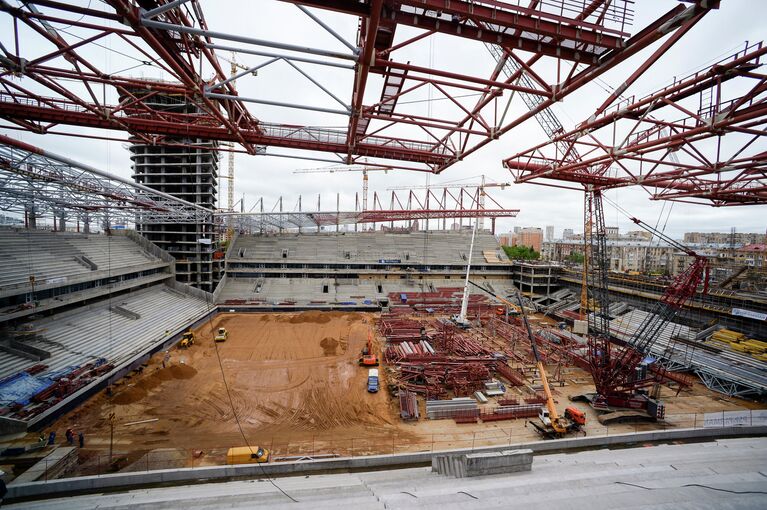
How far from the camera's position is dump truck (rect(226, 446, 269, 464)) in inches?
347

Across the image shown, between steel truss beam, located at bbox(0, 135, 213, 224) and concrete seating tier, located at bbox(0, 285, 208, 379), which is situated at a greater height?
steel truss beam, located at bbox(0, 135, 213, 224)

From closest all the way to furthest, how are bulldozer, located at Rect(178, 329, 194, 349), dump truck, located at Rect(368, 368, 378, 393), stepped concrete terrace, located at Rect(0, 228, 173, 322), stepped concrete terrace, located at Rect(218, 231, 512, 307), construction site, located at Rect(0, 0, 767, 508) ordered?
construction site, located at Rect(0, 0, 767, 508) → dump truck, located at Rect(368, 368, 378, 393) → stepped concrete terrace, located at Rect(0, 228, 173, 322) → bulldozer, located at Rect(178, 329, 194, 349) → stepped concrete terrace, located at Rect(218, 231, 512, 307)

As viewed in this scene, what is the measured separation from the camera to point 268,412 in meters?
11.9

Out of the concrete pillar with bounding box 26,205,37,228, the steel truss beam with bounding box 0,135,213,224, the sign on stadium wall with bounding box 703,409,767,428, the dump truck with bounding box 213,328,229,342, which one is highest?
the steel truss beam with bounding box 0,135,213,224

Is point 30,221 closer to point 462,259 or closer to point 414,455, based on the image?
point 414,455

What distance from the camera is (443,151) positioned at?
9062mm

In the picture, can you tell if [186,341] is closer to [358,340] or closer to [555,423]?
[358,340]

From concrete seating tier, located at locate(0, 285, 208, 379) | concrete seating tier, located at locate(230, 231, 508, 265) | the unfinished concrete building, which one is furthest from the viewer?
concrete seating tier, located at locate(230, 231, 508, 265)

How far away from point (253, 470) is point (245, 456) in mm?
542

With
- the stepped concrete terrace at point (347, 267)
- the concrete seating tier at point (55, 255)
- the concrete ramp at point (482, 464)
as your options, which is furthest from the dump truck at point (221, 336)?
the concrete ramp at point (482, 464)

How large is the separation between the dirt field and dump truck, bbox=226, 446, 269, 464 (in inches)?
29.5

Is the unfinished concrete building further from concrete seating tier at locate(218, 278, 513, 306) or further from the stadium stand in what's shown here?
concrete seating tier at locate(218, 278, 513, 306)

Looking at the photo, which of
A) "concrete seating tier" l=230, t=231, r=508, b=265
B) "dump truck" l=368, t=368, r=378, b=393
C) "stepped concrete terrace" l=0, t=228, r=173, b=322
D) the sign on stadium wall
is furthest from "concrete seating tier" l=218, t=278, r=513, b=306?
the sign on stadium wall

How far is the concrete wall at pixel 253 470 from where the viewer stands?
25.3 feet
